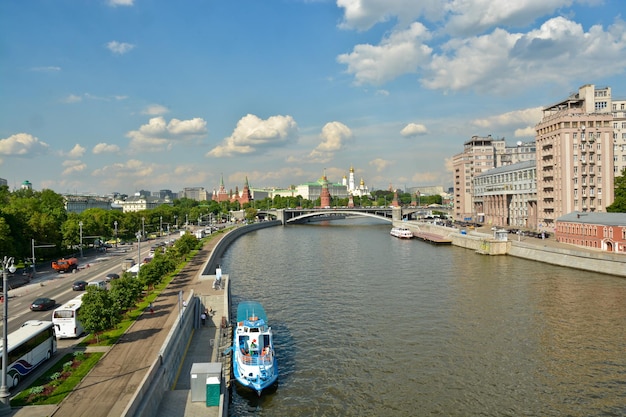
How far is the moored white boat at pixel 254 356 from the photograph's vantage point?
883 inches

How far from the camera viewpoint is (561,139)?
73.6 metres

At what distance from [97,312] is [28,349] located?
4595 millimetres

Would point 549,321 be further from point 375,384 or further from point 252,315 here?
point 252,315

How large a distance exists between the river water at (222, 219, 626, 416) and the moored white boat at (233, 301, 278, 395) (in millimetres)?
760

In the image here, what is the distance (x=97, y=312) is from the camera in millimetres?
24391

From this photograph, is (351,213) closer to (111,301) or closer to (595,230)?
(595,230)

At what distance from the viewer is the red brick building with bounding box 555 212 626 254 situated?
54.8m

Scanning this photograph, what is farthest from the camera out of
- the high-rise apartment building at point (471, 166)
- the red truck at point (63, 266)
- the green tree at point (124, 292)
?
the high-rise apartment building at point (471, 166)

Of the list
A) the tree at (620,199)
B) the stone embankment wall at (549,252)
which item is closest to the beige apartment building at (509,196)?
the stone embankment wall at (549,252)

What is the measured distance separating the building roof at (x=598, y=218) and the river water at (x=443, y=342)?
8796mm

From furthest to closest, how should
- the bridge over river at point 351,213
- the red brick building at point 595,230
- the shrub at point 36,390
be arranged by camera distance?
the bridge over river at point 351,213 < the red brick building at point 595,230 < the shrub at point 36,390

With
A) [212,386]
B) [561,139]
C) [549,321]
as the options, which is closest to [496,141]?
[561,139]

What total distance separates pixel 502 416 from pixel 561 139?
214ft

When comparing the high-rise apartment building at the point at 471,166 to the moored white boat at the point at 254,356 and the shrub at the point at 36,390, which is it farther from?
the shrub at the point at 36,390
